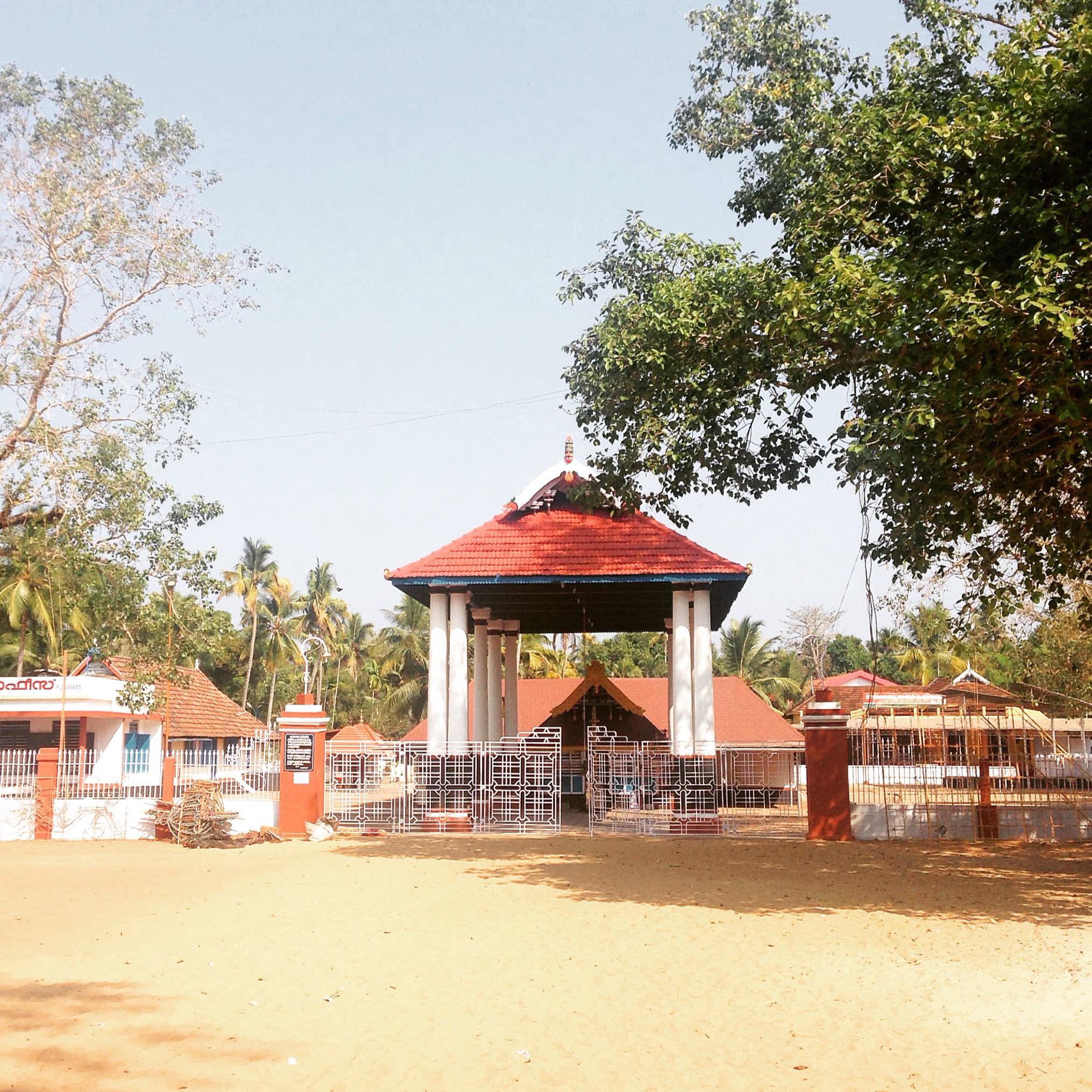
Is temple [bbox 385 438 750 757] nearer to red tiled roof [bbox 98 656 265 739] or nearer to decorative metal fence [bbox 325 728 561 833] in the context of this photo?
decorative metal fence [bbox 325 728 561 833]

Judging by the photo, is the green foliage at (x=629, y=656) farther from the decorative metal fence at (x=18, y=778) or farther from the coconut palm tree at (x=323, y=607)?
the decorative metal fence at (x=18, y=778)

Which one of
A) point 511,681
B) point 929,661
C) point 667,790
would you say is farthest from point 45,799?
point 929,661

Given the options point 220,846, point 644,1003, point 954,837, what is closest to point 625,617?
point 954,837

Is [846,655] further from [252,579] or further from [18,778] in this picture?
[18,778]

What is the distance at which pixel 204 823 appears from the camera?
1595cm

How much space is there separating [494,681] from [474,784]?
4481 mm

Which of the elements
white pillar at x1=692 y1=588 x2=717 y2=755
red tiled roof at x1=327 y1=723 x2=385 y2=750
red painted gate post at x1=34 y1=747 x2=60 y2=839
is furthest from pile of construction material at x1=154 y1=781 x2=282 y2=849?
red tiled roof at x1=327 y1=723 x2=385 y2=750

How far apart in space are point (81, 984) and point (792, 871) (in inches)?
315

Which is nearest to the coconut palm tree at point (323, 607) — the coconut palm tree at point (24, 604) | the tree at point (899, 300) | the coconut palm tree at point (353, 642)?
the coconut palm tree at point (353, 642)

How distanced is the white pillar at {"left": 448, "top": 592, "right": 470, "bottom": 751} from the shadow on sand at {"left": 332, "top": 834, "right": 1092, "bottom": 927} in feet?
5.54

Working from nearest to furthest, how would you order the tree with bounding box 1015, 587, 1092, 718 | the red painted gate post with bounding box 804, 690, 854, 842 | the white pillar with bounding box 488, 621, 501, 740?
the red painted gate post with bounding box 804, 690, 854, 842 < the white pillar with bounding box 488, 621, 501, 740 < the tree with bounding box 1015, 587, 1092, 718

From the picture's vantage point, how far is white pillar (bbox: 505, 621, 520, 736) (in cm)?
2298

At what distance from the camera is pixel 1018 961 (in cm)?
779

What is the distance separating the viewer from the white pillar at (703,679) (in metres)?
16.3
